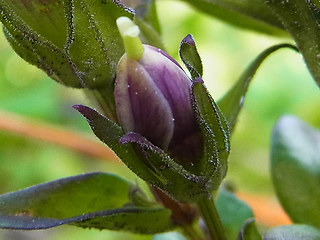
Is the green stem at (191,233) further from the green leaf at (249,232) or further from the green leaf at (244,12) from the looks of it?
the green leaf at (244,12)

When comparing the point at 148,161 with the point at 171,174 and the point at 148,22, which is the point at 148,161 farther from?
the point at 148,22

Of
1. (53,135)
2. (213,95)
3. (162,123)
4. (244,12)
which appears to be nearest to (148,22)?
(244,12)

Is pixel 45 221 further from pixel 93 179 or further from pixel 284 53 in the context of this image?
pixel 284 53

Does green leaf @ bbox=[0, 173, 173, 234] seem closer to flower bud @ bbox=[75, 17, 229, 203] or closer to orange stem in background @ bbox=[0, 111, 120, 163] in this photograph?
flower bud @ bbox=[75, 17, 229, 203]

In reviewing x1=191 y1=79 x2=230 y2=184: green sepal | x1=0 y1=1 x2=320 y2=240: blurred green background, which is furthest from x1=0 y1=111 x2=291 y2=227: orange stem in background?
x1=191 y1=79 x2=230 y2=184: green sepal

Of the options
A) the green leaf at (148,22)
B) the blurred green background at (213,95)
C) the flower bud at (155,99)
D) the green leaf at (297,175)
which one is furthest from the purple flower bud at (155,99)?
the blurred green background at (213,95)

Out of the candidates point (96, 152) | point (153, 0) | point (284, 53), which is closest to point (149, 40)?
point (153, 0)
